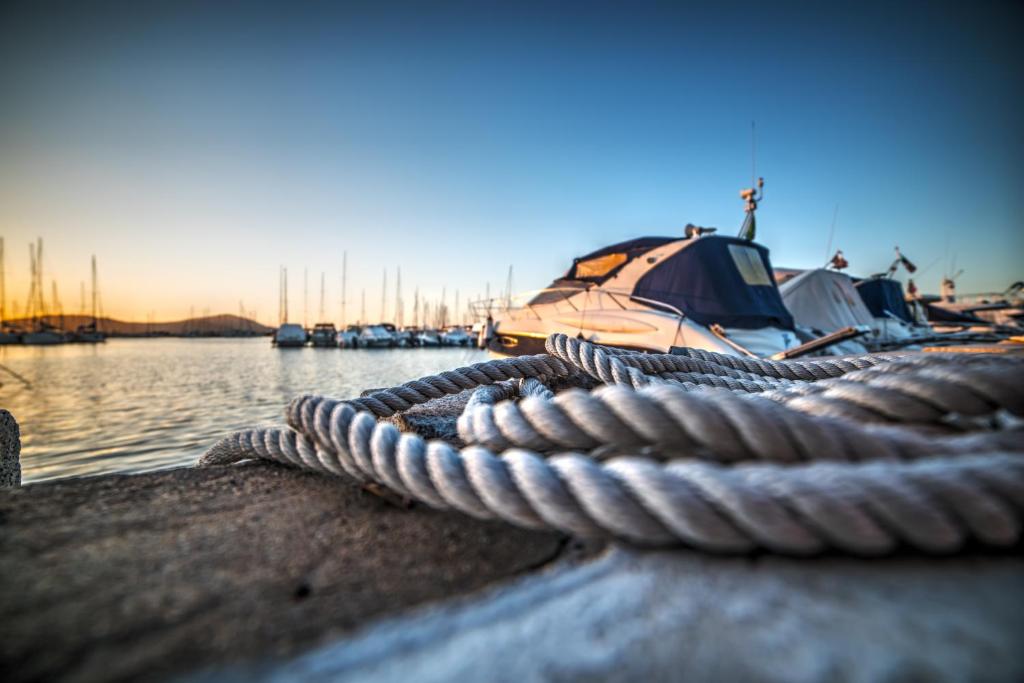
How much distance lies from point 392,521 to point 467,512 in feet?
0.66

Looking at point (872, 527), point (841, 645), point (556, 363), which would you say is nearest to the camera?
point (841, 645)

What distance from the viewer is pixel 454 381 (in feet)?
6.73

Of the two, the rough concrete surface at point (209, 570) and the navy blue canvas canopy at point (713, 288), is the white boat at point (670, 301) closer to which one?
the navy blue canvas canopy at point (713, 288)

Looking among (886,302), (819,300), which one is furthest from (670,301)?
(886,302)

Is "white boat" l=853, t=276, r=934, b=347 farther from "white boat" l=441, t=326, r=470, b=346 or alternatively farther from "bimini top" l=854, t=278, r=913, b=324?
"white boat" l=441, t=326, r=470, b=346

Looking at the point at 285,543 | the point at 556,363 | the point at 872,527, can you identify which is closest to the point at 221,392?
the point at 556,363

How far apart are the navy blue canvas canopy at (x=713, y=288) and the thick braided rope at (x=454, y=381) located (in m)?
5.04

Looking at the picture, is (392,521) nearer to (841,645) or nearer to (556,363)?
(841,645)

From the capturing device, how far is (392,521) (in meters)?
1.04

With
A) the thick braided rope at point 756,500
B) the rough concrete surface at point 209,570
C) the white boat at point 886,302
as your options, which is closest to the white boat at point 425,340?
the white boat at point 886,302

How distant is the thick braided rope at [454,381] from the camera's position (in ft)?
6.10

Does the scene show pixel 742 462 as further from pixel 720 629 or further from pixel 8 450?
pixel 8 450

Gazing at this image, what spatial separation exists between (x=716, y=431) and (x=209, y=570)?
1.00 meters

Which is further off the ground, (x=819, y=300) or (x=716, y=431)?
(x=819, y=300)
